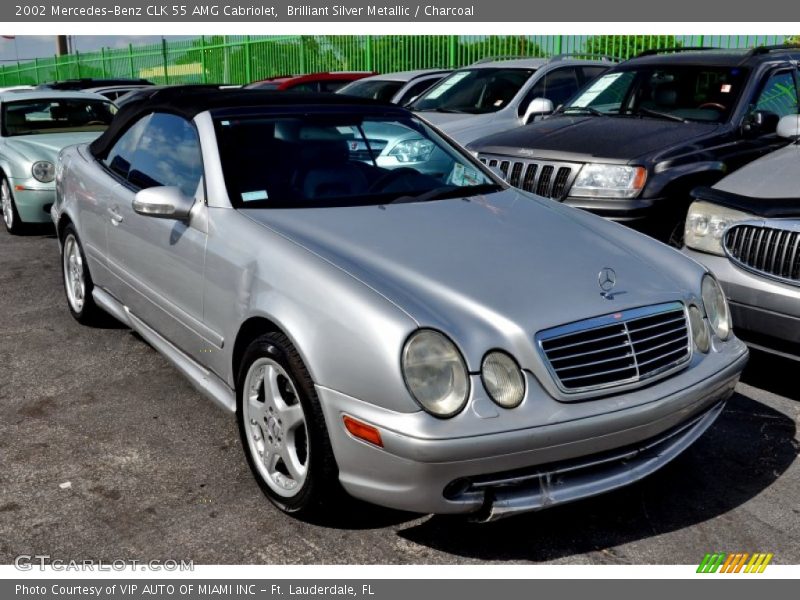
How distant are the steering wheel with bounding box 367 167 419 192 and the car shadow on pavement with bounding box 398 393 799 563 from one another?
162 cm

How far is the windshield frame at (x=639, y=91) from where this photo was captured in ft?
22.4

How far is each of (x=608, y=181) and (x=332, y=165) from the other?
8.94 ft

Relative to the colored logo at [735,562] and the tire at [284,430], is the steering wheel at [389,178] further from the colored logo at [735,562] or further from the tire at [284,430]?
the colored logo at [735,562]

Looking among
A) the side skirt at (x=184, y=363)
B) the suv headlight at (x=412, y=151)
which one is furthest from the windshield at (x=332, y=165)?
the side skirt at (x=184, y=363)

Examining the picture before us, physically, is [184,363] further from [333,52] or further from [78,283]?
[333,52]

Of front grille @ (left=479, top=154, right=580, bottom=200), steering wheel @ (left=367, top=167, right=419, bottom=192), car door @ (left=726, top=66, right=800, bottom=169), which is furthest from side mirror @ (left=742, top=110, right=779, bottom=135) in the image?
steering wheel @ (left=367, top=167, right=419, bottom=192)

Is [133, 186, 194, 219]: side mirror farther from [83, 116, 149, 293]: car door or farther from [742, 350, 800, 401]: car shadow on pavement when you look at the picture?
[742, 350, 800, 401]: car shadow on pavement

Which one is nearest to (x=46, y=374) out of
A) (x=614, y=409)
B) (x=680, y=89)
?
(x=614, y=409)

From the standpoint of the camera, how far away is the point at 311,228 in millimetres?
3666

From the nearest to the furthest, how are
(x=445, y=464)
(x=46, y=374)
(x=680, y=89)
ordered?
1. (x=445, y=464)
2. (x=46, y=374)
3. (x=680, y=89)

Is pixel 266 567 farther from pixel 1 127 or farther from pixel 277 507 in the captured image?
pixel 1 127

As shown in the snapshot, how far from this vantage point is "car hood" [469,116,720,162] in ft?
21.0

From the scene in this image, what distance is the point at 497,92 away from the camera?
32.0 feet

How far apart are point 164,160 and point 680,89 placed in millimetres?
4518
